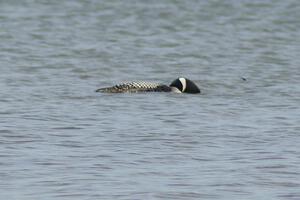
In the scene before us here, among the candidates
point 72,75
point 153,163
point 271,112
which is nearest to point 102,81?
point 72,75

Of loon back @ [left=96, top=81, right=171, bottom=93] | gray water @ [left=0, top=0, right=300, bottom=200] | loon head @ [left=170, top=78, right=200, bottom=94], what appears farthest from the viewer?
loon head @ [left=170, top=78, right=200, bottom=94]

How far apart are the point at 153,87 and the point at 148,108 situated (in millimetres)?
1481

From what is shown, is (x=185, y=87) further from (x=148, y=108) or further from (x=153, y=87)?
(x=148, y=108)

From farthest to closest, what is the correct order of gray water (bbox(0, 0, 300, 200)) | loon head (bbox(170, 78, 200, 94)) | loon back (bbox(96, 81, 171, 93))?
loon head (bbox(170, 78, 200, 94))
loon back (bbox(96, 81, 171, 93))
gray water (bbox(0, 0, 300, 200))

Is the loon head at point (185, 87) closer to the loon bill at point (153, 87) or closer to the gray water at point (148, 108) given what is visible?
the loon bill at point (153, 87)

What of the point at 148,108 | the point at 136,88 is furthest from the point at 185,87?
the point at 148,108

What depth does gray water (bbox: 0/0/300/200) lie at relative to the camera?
355 inches

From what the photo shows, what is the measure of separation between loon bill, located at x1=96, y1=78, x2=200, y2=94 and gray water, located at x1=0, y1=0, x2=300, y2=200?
215 millimetres

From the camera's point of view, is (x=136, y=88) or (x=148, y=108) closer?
(x=148, y=108)

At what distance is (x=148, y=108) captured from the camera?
1322cm

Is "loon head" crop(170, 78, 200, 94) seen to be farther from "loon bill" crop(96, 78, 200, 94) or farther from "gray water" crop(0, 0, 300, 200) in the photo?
"gray water" crop(0, 0, 300, 200)

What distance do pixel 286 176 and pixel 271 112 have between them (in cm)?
374

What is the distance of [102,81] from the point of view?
16.0 meters

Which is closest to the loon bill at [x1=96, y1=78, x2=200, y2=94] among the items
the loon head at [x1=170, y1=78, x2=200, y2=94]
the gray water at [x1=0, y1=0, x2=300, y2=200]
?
the loon head at [x1=170, y1=78, x2=200, y2=94]
